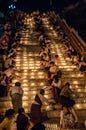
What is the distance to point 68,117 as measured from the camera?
13.5m

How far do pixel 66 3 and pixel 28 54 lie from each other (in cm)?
3457

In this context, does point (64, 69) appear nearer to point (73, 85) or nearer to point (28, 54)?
point (73, 85)

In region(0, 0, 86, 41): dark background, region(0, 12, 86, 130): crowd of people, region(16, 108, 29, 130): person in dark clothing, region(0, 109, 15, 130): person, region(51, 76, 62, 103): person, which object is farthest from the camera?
region(0, 0, 86, 41): dark background

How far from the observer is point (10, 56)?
70.6 ft

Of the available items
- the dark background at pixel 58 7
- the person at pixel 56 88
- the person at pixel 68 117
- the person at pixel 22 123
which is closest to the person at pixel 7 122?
the person at pixel 22 123

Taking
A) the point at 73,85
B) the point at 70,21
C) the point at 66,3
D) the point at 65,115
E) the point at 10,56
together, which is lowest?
the point at 65,115

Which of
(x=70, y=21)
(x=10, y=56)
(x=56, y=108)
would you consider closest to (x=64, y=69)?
(x=10, y=56)

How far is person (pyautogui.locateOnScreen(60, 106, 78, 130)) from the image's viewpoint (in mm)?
13445

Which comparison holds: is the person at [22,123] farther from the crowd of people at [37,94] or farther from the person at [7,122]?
the person at [7,122]

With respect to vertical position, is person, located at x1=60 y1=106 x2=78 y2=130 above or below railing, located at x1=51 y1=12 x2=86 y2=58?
below

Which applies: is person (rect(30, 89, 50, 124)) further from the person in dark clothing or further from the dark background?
the dark background

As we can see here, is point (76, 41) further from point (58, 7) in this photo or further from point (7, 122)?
point (58, 7)

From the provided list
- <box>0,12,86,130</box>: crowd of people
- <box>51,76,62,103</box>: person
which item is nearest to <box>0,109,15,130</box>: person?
<box>0,12,86,130</box>: crowd of people

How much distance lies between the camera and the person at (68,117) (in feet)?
44.1
